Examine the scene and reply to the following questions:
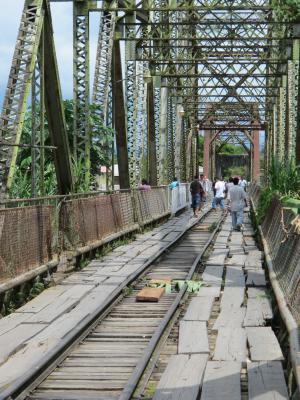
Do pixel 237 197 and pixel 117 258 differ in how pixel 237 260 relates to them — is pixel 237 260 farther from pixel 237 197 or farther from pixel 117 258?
pixel 237 197

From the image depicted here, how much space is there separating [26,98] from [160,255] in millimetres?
4975

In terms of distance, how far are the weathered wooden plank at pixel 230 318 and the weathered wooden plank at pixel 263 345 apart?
0.33 meters

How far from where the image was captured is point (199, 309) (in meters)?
10.1

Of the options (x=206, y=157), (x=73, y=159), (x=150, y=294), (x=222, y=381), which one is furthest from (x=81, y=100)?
(x=206, y=157)

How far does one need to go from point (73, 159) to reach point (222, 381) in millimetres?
13886

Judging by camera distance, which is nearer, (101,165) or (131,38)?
(101,165)

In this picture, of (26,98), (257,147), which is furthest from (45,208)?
(257,147)

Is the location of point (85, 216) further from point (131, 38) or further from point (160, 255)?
point (131, 38)

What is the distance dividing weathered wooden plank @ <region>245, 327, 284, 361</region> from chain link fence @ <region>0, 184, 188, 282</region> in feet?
10.7

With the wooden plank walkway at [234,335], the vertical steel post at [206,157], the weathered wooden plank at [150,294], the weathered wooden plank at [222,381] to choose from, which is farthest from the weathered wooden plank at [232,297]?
the vertical steel post at [206,157]

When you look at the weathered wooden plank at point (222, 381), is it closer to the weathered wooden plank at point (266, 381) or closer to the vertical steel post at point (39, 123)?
the weathered wooden plank at point (266, 381)

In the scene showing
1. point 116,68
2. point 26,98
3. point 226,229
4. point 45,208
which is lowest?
point 226,229

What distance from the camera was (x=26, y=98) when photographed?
13461 mm

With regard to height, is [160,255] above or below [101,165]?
below
